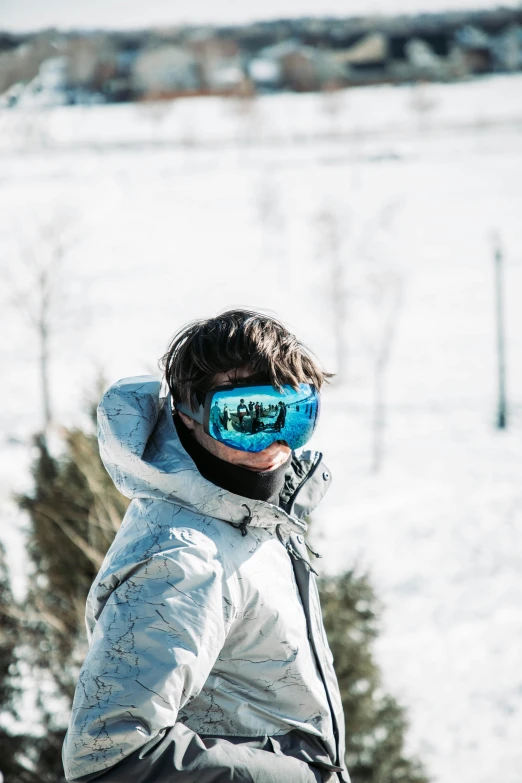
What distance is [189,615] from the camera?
132cm

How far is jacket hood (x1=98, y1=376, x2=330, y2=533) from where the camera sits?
147cm

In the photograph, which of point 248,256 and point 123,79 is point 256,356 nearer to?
point 248,256

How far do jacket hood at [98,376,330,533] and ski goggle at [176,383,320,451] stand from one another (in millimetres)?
69

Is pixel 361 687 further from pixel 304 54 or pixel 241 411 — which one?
pixel 304 54

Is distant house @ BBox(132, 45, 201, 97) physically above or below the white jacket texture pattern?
above

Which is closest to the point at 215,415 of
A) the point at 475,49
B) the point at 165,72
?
the point at 165,72

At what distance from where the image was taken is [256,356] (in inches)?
59.8

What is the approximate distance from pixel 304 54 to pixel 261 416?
8370 cm

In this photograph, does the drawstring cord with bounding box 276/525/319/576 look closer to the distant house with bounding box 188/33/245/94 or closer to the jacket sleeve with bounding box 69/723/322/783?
the jacket sleeve with bounding box 69/723/322/783

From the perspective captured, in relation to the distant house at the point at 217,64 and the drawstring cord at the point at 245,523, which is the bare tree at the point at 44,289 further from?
the distant house at the point at 217,64

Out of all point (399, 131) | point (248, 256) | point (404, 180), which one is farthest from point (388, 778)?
point (399, 131)

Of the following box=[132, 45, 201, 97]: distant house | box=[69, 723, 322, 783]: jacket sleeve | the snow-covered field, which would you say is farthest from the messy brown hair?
box=[132, 45, 201, 97]: distant house

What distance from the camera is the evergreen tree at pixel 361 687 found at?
504cm

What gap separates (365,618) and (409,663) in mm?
5295
